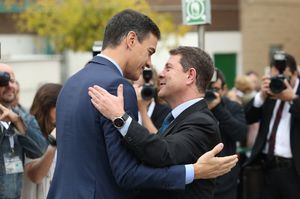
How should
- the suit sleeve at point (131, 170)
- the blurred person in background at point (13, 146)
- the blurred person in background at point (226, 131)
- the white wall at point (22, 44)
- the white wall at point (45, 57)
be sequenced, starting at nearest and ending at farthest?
the suit sleeve at point (131, 170), the blurred person in background at point (13, 146), the blurred person in background at point (226, 131), the white wall at point (45, 57), the white wall at point (22, 44)

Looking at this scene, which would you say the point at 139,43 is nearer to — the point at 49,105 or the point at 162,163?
the point at 162,163

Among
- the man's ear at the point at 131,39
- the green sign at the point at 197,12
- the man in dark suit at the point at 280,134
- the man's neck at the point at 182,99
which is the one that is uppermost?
the green sign at the point at 197,12

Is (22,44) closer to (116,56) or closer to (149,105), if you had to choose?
(149,105)

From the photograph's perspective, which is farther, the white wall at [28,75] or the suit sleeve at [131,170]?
the white wall at [28,75]

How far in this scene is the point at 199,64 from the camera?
3002 mm

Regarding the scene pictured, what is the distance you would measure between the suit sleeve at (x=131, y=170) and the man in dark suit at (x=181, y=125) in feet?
0.11

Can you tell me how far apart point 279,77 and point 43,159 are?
7.83 feet

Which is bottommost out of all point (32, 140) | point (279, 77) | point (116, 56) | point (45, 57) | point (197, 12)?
point (32, 140)

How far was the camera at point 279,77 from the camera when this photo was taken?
5.12 metres

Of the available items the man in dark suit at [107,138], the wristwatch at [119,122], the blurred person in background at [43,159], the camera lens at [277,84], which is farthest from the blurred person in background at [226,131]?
the wristwatch at [119,122]

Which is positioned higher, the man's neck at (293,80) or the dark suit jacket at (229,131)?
the man's neck at (293,80)

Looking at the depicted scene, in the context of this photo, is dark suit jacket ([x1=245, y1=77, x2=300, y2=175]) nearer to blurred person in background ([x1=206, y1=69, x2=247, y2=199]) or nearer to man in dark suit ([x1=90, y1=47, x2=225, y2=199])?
blurred person in background ([x1=206, y1=69, x2=247, y2=199])

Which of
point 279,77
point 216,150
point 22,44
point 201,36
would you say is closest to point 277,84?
point 279,77

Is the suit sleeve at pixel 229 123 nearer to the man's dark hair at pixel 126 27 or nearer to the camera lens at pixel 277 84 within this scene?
the camera lens at pixel 277 84
